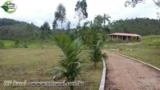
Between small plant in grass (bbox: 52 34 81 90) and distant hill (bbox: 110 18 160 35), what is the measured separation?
277 feet

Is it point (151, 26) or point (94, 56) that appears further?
point (151, 26)

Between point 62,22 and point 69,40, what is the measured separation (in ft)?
223

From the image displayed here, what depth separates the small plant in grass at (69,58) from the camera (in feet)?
29.7

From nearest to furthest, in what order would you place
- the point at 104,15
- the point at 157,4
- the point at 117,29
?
the point at 157,4, the point at 104,15, the point at 117,29

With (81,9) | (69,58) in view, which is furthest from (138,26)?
(69,58)

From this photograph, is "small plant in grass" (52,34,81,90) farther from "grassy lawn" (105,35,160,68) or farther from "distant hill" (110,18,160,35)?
"distant hill" (110,18,160,35)

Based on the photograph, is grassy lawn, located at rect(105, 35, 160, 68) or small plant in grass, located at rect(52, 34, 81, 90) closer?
small plant in grass, located at rect(52, 34, 81, 90)

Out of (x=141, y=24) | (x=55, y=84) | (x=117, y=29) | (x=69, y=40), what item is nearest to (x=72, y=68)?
(x=69, y=40)

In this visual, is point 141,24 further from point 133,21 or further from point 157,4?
point 157,4

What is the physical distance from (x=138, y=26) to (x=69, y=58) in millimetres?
93269

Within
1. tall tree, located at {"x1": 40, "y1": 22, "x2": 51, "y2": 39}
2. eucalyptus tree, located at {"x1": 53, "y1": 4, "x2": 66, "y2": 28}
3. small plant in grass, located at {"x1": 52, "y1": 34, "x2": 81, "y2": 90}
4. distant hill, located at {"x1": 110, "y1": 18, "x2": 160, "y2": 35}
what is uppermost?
eucalyptus tree, located at {"x1": 53, "y1": 4, "x2": 66, "y2": 28}

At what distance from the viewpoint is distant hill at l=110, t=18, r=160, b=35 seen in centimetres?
9671

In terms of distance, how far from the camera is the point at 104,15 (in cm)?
7388

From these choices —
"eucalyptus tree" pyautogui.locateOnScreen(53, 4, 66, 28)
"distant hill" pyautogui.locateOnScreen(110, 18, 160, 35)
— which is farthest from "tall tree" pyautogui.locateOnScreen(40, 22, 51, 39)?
"distant hill" pyautogui.locateOnScreen(110, 18, 160, 35)
